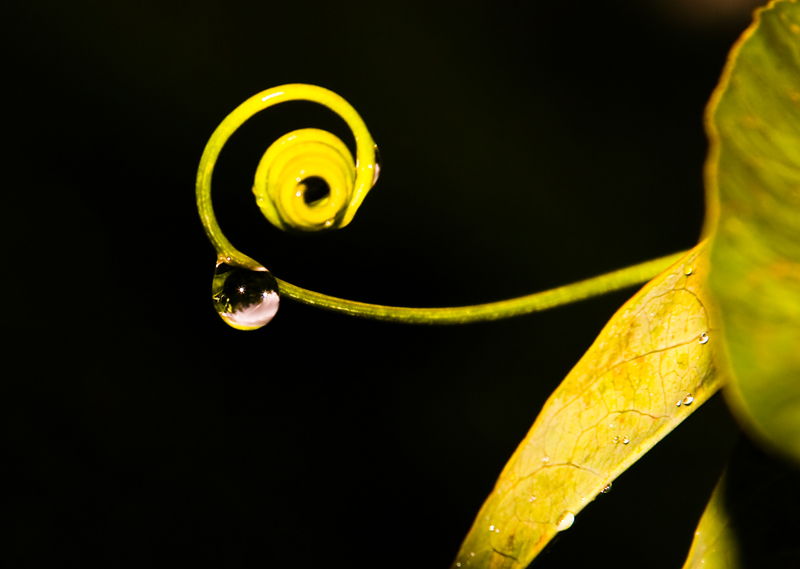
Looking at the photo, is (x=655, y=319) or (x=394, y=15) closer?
(x=655, y=319)

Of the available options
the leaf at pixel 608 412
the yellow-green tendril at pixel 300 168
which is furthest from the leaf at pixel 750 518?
the yellow-green tendril at pixel 300 168

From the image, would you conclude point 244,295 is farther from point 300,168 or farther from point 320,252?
point 320,252

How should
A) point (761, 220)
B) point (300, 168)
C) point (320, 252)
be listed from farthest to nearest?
point (320, 252)
point (300, 168)
point (761, 220)

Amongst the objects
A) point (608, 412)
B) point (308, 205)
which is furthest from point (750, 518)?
point (308, 205)

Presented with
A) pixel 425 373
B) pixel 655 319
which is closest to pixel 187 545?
pixel 425 373

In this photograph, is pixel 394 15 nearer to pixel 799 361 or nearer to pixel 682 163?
pixel 682 163

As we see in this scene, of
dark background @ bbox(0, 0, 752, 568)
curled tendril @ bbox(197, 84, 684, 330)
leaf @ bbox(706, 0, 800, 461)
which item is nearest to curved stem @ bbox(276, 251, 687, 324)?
curled tendril @ bbox(197, 84, 684, 330)
